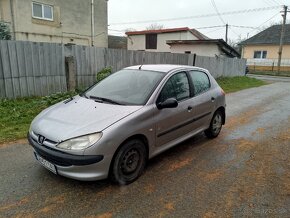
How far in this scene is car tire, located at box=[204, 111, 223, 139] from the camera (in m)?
5.45

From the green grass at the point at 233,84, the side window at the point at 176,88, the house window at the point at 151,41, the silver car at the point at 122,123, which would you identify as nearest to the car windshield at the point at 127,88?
the silver car at the point at 122,123

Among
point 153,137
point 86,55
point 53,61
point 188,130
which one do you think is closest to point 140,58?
point 86,55

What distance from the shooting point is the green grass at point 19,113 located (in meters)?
5.39

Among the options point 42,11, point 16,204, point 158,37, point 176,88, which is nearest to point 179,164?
point 176,88

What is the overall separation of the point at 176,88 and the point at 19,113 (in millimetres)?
4395

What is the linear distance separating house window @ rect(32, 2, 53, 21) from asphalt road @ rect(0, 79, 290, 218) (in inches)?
594

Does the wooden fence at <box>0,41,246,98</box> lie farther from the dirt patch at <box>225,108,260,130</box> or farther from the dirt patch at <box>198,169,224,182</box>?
the dirt patch at <box>198,169,224,182</box>

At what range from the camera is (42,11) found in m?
17.6

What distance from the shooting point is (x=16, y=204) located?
2.98 metres

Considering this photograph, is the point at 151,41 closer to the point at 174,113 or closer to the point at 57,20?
the point at 57,20

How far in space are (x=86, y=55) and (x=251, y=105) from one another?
21.1 feet

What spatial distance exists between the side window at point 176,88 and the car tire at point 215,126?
1259mm

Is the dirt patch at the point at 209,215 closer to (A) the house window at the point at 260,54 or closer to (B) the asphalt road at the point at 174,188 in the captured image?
(B) the asphalt road at the point at 174,188

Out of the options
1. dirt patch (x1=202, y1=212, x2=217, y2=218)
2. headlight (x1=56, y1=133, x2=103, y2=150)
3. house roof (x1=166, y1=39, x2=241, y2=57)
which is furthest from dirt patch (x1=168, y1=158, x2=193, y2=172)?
house roof (x1=166, y1=39, x2=241, y2=57)
